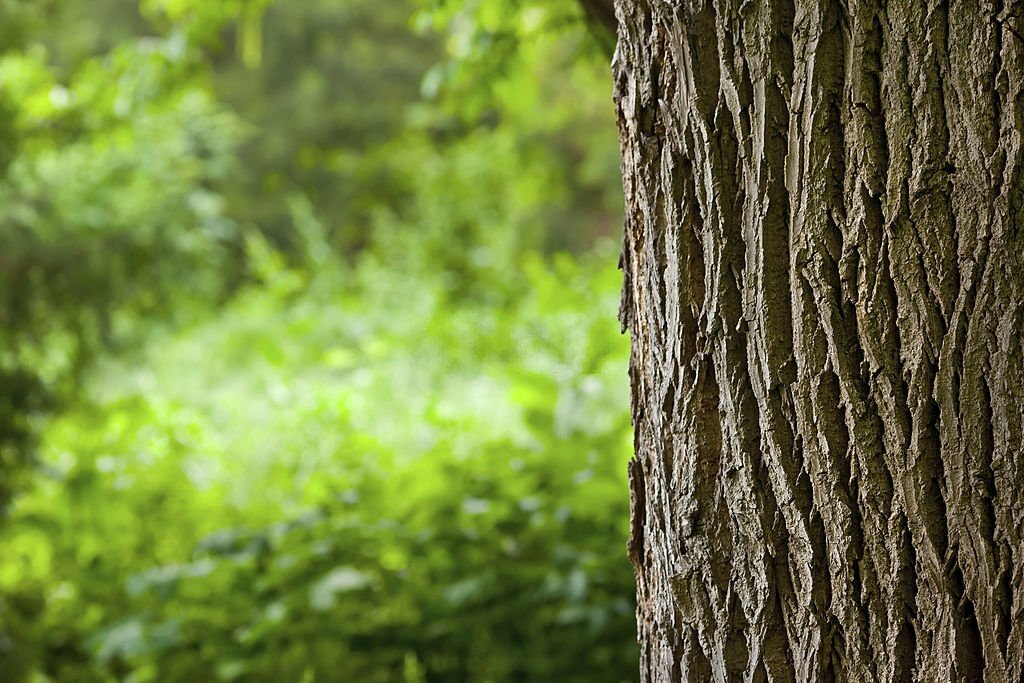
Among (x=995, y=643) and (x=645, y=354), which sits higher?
(x=645, y=354)

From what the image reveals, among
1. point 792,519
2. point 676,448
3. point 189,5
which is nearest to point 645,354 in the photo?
point 676,448

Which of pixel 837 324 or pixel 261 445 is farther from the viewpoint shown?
pixel 261 445

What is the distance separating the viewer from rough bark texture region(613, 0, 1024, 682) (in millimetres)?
1188

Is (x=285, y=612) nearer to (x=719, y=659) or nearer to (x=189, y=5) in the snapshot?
(x=719, y=659)

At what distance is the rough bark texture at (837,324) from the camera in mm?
1188

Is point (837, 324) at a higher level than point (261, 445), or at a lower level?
lower

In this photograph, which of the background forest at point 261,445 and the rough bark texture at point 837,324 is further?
the background forest at point 261,445

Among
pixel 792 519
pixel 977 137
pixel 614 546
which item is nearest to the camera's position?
pixel 977 137

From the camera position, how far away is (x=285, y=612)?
2.72 m

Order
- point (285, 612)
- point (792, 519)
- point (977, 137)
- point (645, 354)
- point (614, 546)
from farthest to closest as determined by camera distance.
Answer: point (614, 546), point (285, 612), point (645, 354), point (792, 519), point (977, 137)

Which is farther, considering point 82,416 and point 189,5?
point 82,416

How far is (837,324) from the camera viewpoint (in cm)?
125

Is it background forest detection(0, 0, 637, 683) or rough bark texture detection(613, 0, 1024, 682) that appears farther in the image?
background forest detection(0, 0, 637, 683)

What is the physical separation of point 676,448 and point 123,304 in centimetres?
373
